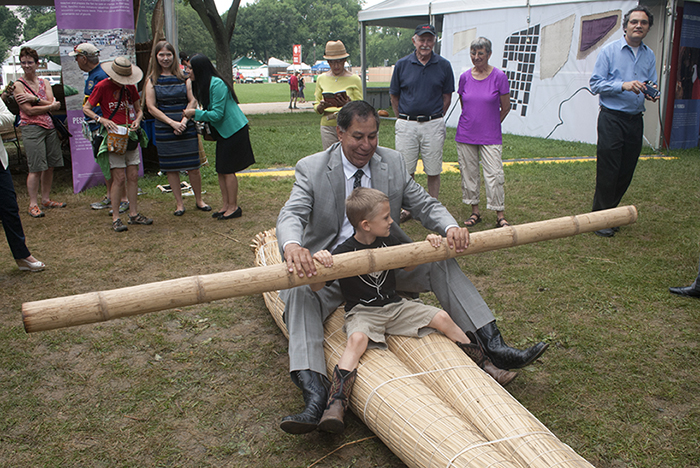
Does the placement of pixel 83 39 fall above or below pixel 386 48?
below

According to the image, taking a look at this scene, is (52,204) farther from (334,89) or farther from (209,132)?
(334,89)

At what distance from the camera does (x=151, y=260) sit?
207 inches

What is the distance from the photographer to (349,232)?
329 centimetres

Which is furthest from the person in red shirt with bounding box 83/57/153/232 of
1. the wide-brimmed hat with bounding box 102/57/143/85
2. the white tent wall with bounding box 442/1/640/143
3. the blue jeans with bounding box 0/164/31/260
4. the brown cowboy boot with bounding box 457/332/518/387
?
the white tent wall with bounding box 442/1/640/143

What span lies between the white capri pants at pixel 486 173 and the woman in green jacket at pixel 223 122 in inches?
104

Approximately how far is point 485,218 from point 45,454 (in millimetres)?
5160

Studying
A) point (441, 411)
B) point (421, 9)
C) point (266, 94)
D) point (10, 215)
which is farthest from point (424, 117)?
point (266, 94)

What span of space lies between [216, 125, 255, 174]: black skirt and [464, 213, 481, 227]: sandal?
9.19 feet

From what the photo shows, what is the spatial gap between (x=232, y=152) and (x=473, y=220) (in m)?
Result: 2.99

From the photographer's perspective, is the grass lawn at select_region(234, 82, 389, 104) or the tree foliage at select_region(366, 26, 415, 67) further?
the tree foliage at select_region(366, 26, 415, 67)

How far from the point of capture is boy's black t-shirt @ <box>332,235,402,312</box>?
3.03 metres

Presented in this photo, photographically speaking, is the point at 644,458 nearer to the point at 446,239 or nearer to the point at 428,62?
the point at 446,239

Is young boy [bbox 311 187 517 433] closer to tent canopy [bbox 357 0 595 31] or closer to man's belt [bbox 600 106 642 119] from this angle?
man's belt [bbox 600 106 642 119]

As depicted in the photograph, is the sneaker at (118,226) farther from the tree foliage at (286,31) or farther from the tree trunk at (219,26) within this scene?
the tree foliage at (286,31)
